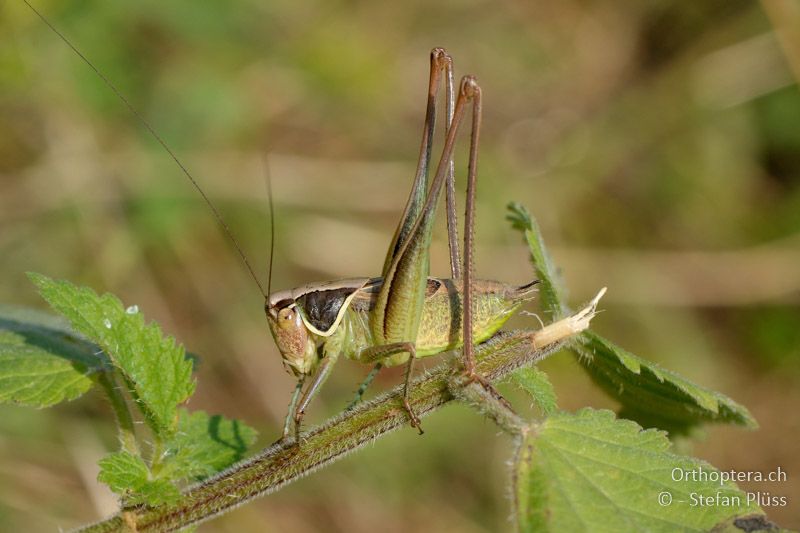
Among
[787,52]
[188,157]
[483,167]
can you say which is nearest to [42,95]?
[188,157]

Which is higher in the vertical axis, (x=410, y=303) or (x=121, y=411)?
(x=410, y=303)

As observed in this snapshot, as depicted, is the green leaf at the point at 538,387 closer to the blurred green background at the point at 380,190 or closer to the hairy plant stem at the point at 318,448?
the hairy plant stem at the point at 318,448

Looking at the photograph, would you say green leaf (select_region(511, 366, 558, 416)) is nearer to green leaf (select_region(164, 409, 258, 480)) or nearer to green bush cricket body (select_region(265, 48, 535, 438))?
green bush cricket body (select_region(265, 48, 535, 438))

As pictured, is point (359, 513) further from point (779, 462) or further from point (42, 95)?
point (42, 95)

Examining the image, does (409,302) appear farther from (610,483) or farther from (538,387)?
(610,483)

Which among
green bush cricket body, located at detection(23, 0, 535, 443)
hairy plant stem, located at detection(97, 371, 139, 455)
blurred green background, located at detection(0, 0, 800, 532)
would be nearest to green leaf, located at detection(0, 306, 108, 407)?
hairy plant stem, located at detection(97, 371, 139, 455)

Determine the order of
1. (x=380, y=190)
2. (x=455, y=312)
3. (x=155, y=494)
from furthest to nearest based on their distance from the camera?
(x=380, y=190), (x=455, y=312), (x=155, y=494)

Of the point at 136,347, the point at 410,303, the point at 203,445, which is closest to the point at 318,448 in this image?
the point at 203,445
